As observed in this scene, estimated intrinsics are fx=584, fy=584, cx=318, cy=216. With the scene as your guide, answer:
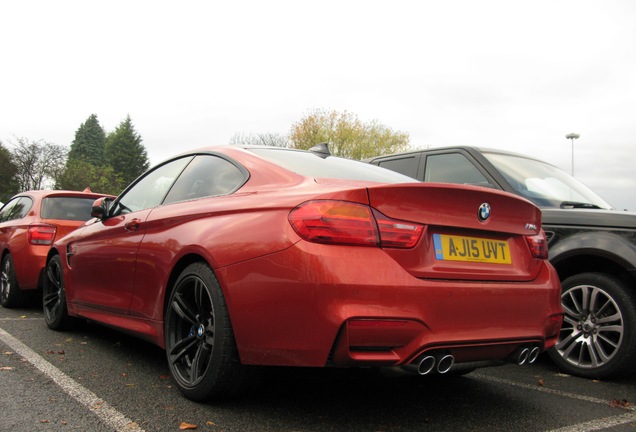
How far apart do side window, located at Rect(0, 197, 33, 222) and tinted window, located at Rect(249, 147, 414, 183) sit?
182 inches

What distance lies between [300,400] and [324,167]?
1.33 meters

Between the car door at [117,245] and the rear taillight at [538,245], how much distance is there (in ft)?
7.45

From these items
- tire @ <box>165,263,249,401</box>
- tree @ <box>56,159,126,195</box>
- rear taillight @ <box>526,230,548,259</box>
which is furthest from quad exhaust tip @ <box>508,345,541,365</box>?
tree @ <box>56,159,126,195</box>

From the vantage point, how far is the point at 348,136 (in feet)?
151

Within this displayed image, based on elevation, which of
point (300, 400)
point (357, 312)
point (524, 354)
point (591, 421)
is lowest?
point (591, 421)

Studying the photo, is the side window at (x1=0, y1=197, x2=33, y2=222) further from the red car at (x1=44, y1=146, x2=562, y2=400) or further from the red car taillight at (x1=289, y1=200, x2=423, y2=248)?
the red car taillight at (x1=289, y1=200, x2=423, y2=248)

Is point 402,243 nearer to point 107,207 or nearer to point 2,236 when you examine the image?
point 107,207

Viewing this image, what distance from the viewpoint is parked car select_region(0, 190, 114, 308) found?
6543 millimetres

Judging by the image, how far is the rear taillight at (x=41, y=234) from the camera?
21.6ft

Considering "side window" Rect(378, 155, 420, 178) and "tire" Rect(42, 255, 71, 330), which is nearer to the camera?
"tire" Rect(42, 255, 71, 330)

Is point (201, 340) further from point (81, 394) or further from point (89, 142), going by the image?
point (89, 142)

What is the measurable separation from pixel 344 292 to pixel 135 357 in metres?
2.44

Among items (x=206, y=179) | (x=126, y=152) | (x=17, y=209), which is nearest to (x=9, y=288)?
(x=17, y=209)

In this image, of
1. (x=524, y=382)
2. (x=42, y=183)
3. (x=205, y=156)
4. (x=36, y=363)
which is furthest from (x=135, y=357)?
(x=42, y=183)
